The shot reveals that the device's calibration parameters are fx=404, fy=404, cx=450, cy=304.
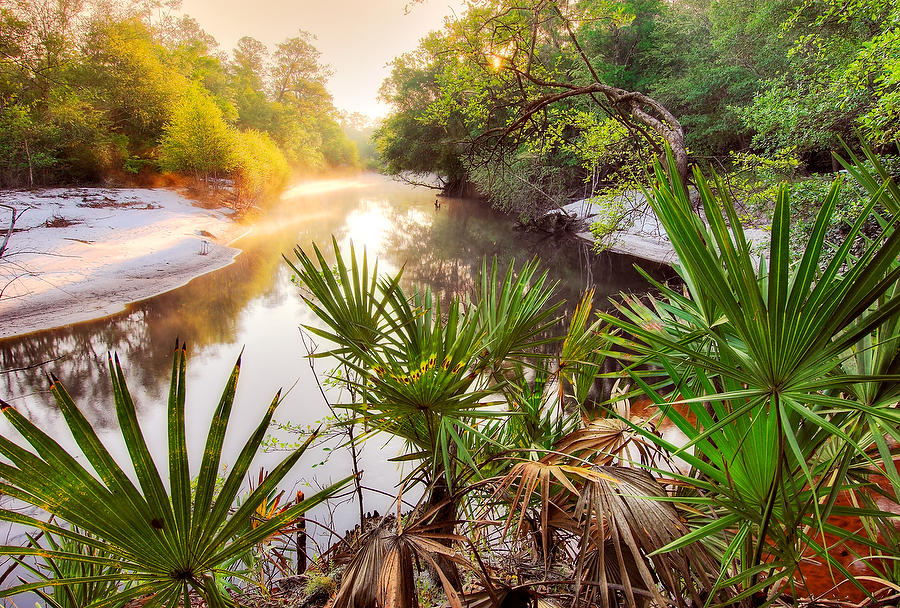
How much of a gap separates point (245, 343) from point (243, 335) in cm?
112

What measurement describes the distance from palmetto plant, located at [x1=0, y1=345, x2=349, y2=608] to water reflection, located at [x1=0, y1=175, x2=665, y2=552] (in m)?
1.02

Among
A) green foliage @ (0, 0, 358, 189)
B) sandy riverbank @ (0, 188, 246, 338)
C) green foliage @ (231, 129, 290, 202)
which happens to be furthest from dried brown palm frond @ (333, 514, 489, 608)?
green foliage @ (231, 129, 290, 202)

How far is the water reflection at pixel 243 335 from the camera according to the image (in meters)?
4.62

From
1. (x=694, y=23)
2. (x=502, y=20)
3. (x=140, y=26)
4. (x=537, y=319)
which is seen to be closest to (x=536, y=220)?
(x=694, y=23)

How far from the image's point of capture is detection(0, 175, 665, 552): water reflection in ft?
15.2

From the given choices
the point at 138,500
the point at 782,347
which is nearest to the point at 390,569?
the point at 138,500

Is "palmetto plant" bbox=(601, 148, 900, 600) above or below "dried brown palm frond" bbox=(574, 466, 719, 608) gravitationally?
above

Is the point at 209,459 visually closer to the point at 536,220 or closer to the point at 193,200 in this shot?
the point at 536,220

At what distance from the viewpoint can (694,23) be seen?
14461 mm

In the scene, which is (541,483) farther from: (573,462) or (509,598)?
(573,462)

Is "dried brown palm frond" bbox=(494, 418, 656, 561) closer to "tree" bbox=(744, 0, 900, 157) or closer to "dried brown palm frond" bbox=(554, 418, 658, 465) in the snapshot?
"dried brown palm frond" bbox=(554, 418, 658, 465)

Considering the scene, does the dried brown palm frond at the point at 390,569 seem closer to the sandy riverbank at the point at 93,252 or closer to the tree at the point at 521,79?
the tree at the point at 521,79

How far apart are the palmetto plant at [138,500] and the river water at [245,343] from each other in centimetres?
23

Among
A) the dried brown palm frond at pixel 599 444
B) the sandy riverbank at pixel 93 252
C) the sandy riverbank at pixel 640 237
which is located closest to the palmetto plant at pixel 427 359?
the dried brown palm frond at pixel 599 444
